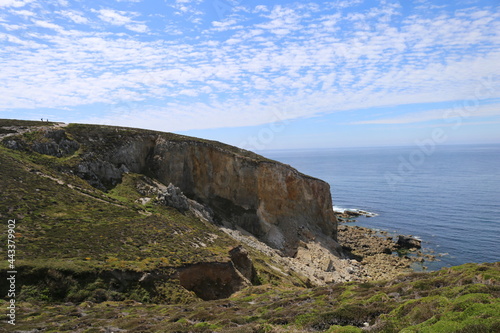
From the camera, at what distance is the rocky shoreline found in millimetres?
56688

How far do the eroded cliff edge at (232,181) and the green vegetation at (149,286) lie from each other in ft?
53.4

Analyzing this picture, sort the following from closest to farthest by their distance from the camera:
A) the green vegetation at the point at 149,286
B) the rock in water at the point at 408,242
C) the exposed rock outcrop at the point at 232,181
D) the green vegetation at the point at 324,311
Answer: the green vegetation at the point at 324,311 → the green vegetation at the point at 149,286 → the exposed rock outcrop at the point at 232,181 → the rock in water at the point at 408,242

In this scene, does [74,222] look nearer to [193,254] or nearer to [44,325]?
[193,254]

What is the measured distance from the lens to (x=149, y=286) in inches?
934

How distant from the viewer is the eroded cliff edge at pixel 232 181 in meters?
55.1

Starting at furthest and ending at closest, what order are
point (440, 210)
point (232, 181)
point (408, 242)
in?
point (440, 210) → point (408, 242) → point (232, 181)

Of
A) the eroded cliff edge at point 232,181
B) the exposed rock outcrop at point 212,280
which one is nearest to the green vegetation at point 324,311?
the exposed rock outcrop at point 212,280

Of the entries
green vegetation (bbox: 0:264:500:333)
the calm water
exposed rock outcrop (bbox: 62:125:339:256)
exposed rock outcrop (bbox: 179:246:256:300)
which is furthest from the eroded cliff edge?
green vegetation (bbox: 0:264:500:333)

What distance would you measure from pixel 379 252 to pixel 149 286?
56.1 metres

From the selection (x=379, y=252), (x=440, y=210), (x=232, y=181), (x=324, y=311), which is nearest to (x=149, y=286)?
(x=324, y=311)

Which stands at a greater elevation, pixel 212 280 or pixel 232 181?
pixel 232 181

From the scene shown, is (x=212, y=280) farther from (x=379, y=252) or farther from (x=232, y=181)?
(x=379, y=252)

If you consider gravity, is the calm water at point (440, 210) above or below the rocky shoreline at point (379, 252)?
above

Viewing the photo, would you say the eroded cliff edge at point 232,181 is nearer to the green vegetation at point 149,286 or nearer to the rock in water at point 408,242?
the rock in water at point 408,242
